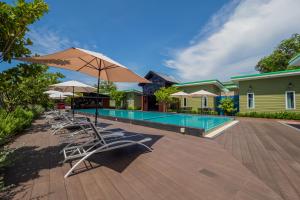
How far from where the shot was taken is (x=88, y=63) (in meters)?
4.88

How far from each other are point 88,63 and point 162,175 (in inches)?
160

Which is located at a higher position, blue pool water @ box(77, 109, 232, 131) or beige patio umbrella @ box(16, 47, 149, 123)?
beige patio umbrella @ box(16, 47, 149, 123)

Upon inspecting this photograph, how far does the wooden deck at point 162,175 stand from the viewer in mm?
2367

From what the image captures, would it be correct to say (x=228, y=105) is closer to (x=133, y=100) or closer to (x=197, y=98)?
(x=197, y=98)

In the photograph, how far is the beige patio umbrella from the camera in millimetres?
3363

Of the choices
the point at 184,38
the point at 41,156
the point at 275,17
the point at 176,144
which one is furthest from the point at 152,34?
the point at 41,156

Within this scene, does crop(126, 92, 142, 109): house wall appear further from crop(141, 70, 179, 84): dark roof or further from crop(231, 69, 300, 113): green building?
crop(231, 69, 300, 113): green building

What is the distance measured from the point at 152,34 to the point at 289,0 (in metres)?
13.2

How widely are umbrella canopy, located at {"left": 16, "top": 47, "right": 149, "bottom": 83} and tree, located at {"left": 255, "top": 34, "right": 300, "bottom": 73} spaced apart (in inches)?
1256

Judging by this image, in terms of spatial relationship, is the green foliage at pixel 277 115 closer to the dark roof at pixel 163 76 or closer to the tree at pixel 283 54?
the dark roof at pixel 163 76

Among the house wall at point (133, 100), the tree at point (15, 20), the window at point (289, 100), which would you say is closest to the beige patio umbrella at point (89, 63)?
the tree at point (15, 20)

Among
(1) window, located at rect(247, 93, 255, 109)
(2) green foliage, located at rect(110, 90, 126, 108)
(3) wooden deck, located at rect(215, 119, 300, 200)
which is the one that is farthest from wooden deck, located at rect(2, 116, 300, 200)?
(2) green foliage, located at rect(110, 90, 126, 108)

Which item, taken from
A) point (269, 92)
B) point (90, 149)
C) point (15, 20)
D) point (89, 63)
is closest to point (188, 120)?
point (269, 92)

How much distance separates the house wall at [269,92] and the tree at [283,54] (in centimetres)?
1729
